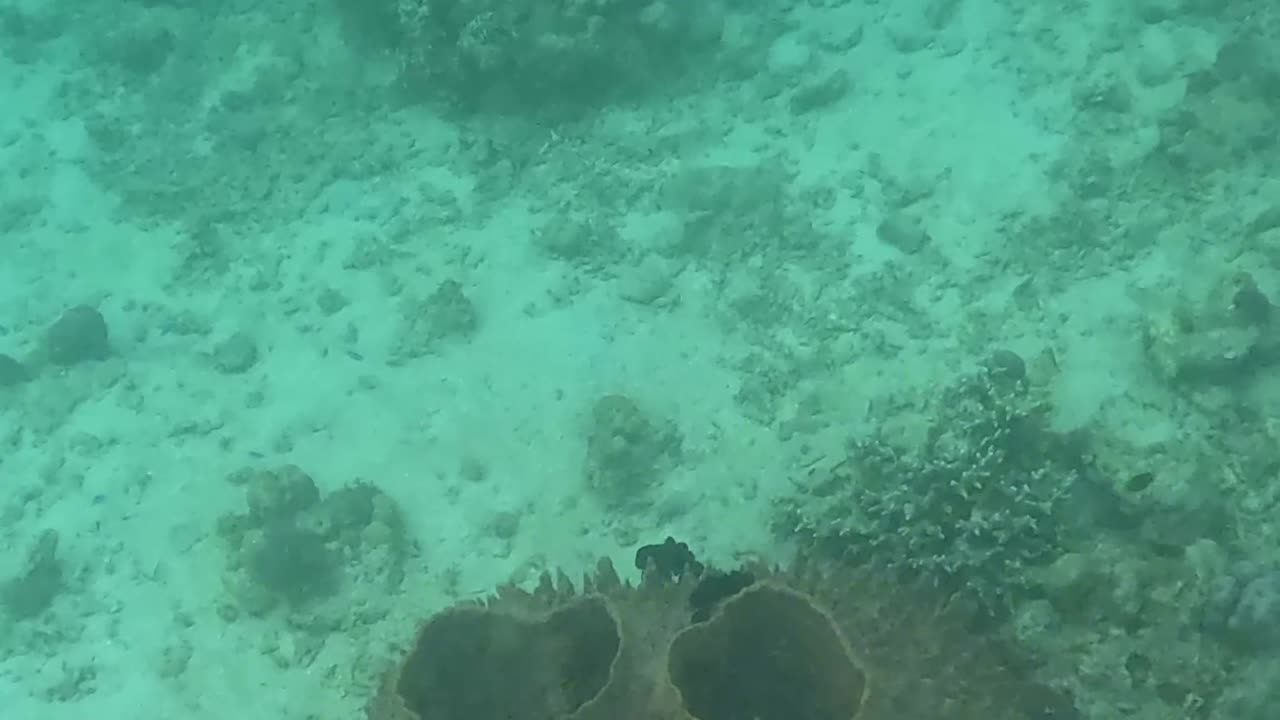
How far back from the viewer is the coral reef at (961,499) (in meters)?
4.87

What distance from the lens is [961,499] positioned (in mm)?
5145

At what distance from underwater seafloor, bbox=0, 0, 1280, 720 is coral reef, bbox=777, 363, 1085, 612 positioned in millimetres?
21

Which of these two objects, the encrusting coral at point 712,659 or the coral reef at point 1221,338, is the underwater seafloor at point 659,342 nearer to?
the coral reef at point 1221,338

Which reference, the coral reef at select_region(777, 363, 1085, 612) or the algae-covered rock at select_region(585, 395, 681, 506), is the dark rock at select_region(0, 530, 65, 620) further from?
the coral reef at select_region(777, 363, 1085, 612)

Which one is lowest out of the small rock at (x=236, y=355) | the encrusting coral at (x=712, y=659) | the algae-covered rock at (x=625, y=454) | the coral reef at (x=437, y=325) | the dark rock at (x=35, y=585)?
the dark rock at (x=35, y=585)

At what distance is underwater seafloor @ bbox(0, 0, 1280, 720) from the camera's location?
517cm

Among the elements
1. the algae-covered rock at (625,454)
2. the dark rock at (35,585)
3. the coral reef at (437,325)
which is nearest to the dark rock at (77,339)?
the dark rock at (35,585)

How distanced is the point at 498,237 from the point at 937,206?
3.43m

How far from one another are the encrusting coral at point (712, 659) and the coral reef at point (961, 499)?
0.73 m

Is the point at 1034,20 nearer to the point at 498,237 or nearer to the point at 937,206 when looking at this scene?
the point at 937,206

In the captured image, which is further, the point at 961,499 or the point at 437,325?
the point at 437,325

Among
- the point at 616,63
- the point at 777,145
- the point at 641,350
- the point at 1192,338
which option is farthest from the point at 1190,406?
the point at 616,63

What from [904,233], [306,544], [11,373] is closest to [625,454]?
[306,544]

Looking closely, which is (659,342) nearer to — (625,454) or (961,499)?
(625,454)
